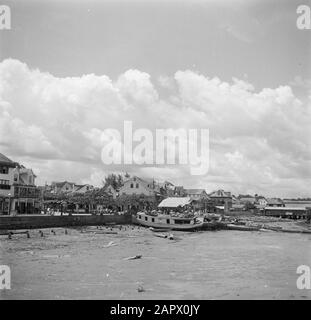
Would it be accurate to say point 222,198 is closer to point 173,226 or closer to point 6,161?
point 173,226

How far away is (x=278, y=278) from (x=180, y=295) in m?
9.55

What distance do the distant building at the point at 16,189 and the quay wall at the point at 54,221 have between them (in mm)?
4263

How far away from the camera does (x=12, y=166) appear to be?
2721 inches

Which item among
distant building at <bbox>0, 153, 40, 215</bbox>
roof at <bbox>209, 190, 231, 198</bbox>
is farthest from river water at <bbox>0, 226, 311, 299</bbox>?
roof at <bbox>209, 190, 231, 198</bbox>

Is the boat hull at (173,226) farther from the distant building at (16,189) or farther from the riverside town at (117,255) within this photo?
the distant building at (16,189)

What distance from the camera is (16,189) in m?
72.0

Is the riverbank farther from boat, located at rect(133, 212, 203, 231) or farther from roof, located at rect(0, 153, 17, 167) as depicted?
roof, located at rect(0, 153, 17, 167)

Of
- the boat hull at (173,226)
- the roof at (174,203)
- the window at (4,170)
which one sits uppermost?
the window at (4,170)

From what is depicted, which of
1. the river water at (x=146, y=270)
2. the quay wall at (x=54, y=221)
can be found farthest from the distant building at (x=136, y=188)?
the river water at (x=146, y=270)

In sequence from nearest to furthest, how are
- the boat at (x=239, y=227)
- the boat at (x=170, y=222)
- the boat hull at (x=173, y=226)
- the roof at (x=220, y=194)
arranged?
the boat hull at (x=173, y=226) → the boat at (x=170, y=222) → the boat at (x=239, y=227) → the roof at (x=220, y=194)

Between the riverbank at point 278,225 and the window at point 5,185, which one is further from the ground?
the window at point 5,185

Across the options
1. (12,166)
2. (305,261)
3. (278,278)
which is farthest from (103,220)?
(278,278)

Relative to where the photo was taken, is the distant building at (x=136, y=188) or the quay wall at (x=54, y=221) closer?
the quay wall at (x=54, y=221)

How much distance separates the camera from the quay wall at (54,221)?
56706 mm
